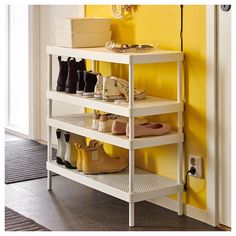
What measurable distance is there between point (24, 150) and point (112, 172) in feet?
4.85

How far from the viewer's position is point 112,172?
146 inches

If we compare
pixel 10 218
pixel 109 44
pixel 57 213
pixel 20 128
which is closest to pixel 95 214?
pixel 57 213

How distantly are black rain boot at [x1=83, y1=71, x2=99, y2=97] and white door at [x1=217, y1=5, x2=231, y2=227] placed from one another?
78cm

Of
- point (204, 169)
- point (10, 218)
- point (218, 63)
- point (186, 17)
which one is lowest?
point (10, 218)

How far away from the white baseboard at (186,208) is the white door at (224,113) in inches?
4.4

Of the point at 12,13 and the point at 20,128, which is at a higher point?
the point at 12,13

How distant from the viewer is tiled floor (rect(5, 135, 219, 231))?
3.38 m

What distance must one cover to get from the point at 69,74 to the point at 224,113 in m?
1.06

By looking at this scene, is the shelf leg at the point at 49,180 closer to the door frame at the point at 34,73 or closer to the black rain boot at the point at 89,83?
the black rain boot at the point at 89,83

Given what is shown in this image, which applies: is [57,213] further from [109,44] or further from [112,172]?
[109,44]

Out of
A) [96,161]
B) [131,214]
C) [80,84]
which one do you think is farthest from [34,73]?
[131,214]

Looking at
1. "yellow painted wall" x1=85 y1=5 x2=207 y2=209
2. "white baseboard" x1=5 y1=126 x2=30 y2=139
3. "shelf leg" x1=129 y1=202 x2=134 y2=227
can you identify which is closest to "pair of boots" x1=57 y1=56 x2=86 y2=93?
"yellow painted wall" x1=85 y1=5 x2=207 y2=209

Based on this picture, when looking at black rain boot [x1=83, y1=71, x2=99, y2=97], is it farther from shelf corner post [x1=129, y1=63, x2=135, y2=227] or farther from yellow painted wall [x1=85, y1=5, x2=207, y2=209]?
shelf corner post [x1=129, y1=63, x2=135, y2=227]

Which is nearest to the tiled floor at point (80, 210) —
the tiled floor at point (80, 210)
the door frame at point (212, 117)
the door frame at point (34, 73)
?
the tiled floor at point (80, 210)
